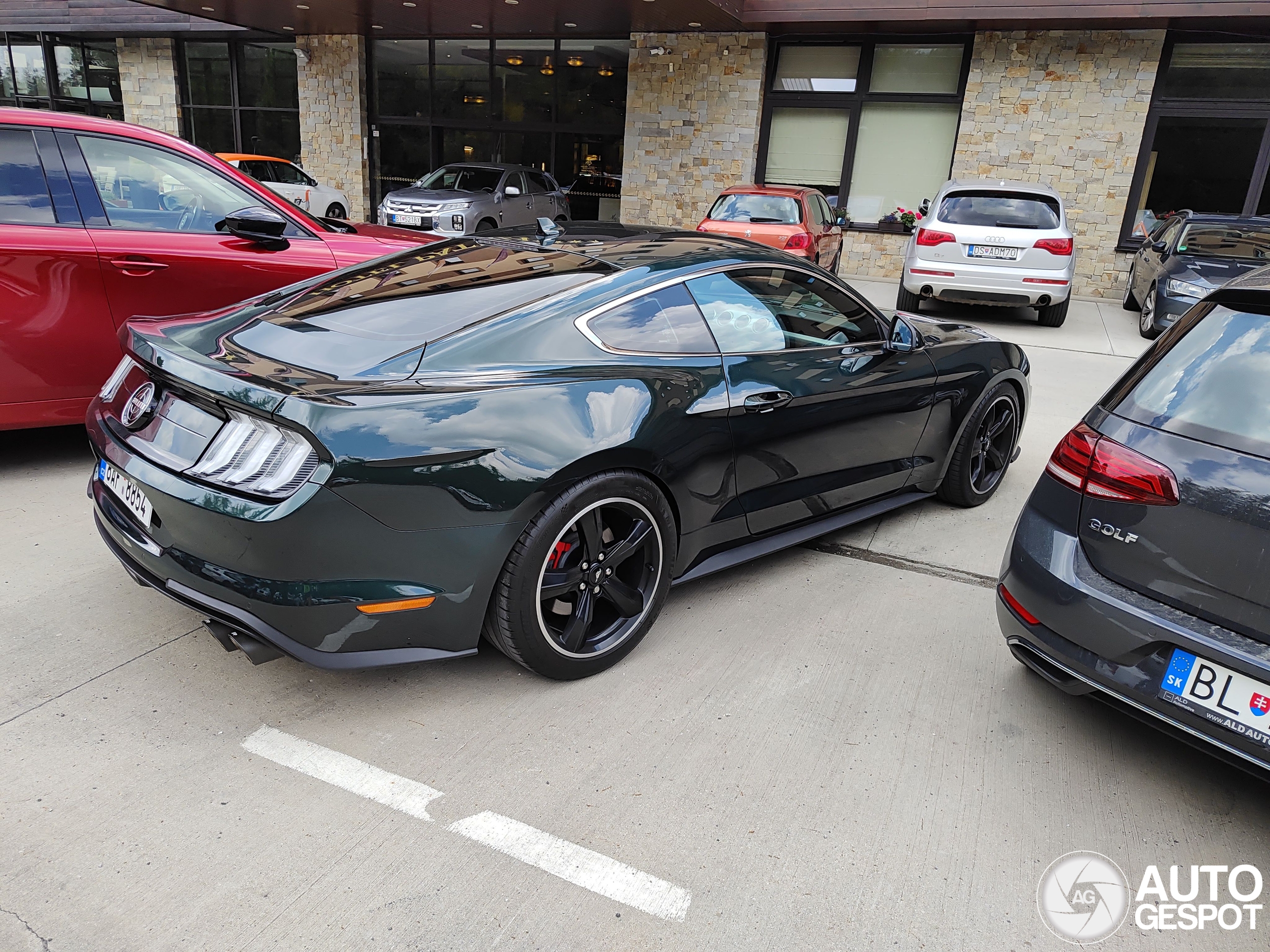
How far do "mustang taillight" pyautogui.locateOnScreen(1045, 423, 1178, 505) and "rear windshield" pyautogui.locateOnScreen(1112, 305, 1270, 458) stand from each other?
110 mm

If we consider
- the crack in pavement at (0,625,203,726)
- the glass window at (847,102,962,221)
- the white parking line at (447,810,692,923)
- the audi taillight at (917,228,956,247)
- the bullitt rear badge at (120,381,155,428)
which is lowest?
the crack in pavement at (0,625,203,726)

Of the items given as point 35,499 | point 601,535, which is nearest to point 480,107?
point 35,499

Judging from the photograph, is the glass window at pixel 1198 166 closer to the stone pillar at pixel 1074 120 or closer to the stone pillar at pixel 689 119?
the stone pillar at pixel 1074 120

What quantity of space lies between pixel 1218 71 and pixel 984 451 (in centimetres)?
1389

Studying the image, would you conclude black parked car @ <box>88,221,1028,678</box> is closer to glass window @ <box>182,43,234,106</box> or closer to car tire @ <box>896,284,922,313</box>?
car tire @ <box>896,284,922,313</box>

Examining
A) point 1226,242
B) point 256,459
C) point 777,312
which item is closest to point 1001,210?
point 1226,242

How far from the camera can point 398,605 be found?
250cm

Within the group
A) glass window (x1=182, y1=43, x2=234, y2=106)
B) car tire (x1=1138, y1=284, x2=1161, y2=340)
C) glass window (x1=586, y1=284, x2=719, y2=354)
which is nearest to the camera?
glass window (x1=586, y1=284, x2=719, y2=354)

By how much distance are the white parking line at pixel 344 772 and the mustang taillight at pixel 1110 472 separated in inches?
80.2

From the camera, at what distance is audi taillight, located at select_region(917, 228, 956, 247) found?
10.6 m

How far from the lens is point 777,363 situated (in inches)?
136

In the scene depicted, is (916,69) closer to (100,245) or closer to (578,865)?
(100,245)

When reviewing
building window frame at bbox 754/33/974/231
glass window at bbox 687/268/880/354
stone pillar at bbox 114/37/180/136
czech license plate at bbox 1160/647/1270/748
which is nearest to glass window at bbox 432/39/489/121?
building window frame at bbox 754/33/974/231

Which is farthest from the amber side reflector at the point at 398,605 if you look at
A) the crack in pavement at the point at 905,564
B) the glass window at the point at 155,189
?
the glass window at the point at 155,189
